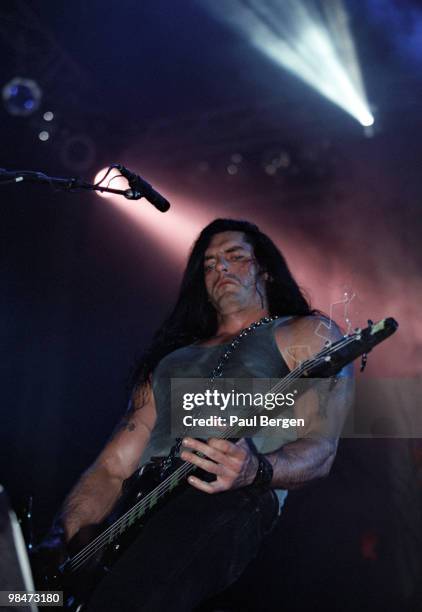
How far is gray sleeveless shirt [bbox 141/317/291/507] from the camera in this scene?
2.74 metres

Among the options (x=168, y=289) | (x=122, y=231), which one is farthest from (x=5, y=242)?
(x=168, y=289)

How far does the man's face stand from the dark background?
1473 mm

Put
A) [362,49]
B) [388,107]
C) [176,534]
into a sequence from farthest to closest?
[388,107] → [362,49] → [176,534]

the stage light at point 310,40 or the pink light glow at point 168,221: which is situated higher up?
the stage light at point 310,40

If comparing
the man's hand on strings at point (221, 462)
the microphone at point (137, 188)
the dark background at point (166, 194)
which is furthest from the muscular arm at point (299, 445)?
the dark background at point (166, 194)

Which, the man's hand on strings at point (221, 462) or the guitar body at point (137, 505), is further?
the guitar body at point (137, 505)

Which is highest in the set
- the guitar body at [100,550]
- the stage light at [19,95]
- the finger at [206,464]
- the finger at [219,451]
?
the stage light at [19,95]

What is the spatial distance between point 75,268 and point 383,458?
11.8 feet

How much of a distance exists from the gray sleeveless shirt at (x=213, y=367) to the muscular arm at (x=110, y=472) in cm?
18

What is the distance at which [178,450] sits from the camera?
234 cm

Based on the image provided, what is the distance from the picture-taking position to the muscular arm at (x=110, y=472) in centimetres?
271

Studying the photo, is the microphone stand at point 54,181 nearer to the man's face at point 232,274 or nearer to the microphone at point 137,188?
the microphone at point 137,188

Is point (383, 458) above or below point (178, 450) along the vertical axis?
below

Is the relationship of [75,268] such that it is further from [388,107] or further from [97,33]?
[388,107]
